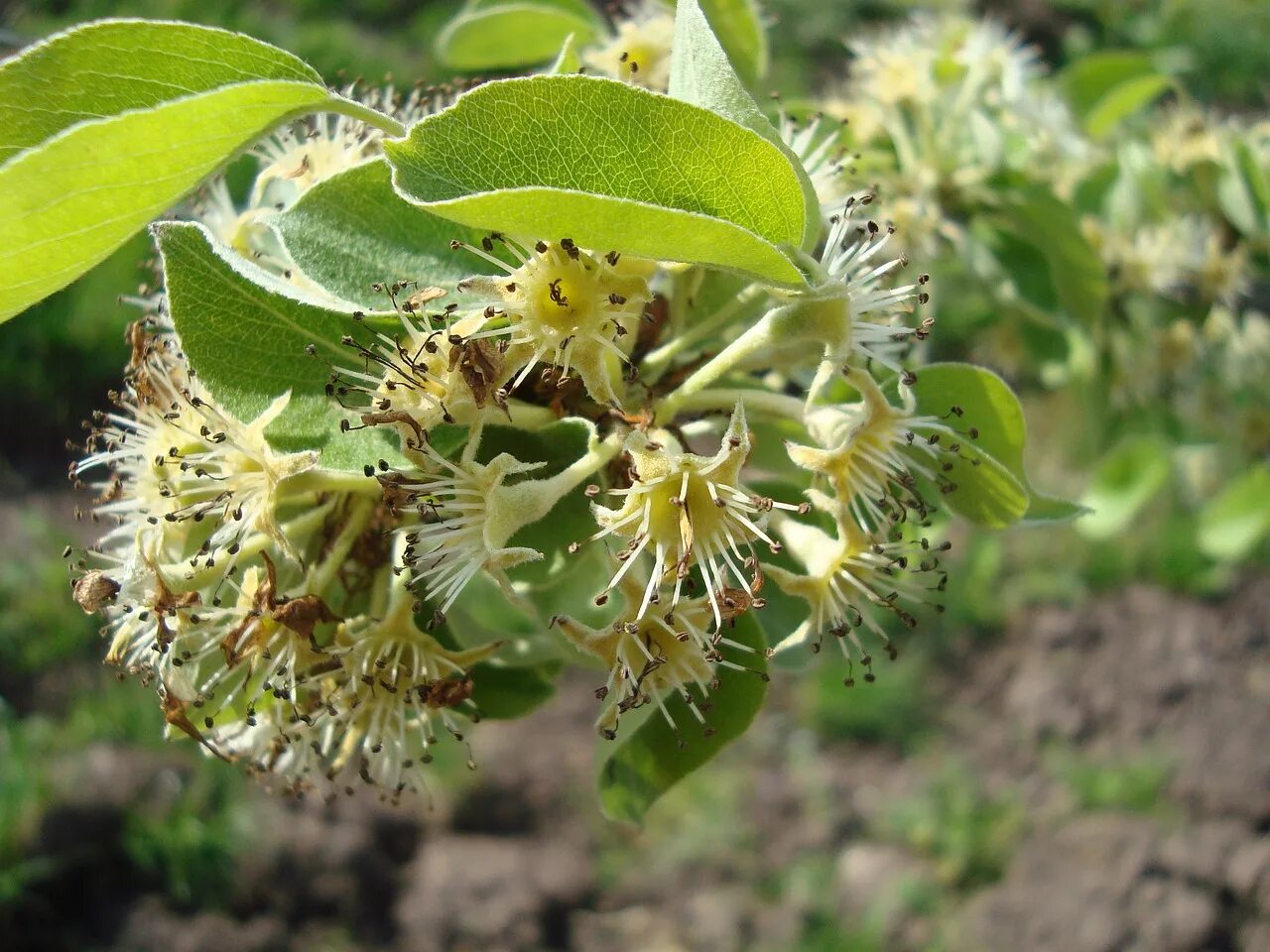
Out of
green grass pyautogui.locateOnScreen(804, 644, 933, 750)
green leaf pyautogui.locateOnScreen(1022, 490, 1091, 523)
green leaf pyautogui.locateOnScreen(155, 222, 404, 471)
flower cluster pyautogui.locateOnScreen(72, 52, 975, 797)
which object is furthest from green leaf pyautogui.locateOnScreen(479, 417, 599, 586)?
green grass pyautogui.locateOnScreen(804, 644, 933, 750)

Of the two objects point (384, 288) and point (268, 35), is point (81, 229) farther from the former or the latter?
point (268, 35)

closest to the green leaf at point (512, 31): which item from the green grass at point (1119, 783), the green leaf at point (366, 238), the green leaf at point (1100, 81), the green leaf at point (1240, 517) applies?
the green leaf at point (366, 238)

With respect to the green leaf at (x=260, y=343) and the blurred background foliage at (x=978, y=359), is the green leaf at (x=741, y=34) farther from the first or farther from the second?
the green leaf at (x=260, y=343)

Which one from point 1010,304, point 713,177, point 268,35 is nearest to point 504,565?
point 713,177

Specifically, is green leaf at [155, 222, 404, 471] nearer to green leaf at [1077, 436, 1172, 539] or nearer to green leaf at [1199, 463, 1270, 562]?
green leaf at [1077, 436, 1172, 539]

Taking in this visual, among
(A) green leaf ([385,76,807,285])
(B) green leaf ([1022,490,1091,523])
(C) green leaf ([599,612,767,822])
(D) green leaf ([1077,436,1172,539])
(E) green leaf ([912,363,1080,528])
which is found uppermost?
(A) green leaf ([385,76,807,285])

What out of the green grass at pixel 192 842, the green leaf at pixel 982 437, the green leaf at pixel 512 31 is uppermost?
the green leaf at pixel 512 31

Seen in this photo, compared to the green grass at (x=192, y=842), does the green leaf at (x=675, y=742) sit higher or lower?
higher
